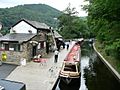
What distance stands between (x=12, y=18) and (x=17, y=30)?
207 ft

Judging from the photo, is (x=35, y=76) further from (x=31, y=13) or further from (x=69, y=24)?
(x=31, y=13)

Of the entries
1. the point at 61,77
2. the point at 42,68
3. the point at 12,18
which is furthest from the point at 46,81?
the point at 12,18

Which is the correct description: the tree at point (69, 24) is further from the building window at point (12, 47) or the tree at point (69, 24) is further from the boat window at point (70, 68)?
the boat window at point (70, 68)

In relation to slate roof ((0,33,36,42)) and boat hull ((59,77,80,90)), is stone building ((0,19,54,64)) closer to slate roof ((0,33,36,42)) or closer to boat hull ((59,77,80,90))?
slate roof ((0,33,36,42))

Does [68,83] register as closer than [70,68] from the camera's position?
Yes

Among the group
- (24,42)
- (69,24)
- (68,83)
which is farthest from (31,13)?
(68,83)

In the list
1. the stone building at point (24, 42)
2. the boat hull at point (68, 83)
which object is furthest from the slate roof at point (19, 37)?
the boat hull at point (68, 83)

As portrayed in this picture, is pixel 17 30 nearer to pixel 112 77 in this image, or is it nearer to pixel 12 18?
pixel 112 77

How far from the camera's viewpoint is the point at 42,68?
3092cm

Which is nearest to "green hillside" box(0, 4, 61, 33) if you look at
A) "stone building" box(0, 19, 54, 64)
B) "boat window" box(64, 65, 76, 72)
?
"stone building" box(0, 19, 54, 64)

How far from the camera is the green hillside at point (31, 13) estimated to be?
4253 inches

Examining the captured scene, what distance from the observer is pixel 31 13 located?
13800 centimetres

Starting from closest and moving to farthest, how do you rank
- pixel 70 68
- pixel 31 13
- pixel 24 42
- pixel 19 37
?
pixel 70 68 → pixel 24 42 → pixel 19 37 → pixel 31 13

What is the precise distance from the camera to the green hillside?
108025 millimetres
